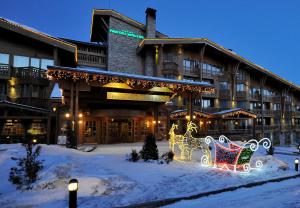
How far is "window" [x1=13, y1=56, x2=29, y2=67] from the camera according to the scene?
25102mm

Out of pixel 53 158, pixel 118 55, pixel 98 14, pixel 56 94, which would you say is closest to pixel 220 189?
pixel 53 158

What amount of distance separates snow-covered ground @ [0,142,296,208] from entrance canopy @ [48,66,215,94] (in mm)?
4650

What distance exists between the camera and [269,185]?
8.95 meters

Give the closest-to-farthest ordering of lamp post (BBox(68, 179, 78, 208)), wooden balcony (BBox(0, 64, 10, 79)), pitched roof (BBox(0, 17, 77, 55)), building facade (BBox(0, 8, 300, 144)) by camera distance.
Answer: lamp post (BBox(68, 179, 78, 208)) → building facade (BBox(0, 8, 300, 144)) → wooden balcony (BBox(0, 64, 10, 79)) → pitched roof (BBox(0, 17, 77, 55))

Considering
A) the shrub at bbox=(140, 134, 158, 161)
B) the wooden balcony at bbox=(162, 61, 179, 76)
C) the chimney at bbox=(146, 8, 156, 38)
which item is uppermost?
the chimney at bbox=(146, 8, 156, 38)

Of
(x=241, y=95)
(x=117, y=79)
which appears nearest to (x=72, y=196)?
(x=117, y=79)

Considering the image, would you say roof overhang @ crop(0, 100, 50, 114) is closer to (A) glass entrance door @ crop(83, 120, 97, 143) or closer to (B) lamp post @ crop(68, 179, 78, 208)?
(A) glass entrance door @ crop(83, 120, 97, 143)

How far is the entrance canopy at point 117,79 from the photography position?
46.2ft

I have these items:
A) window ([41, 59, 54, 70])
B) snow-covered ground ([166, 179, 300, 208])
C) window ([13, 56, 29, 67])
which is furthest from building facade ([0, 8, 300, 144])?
snow-covered ground ([166, 179, 300, 208])

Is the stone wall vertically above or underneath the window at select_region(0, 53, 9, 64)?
above

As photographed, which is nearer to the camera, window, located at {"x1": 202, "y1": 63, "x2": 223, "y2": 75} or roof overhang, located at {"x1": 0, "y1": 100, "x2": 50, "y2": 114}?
roof overhang, located at {"x1": 0, "y1": 100, "x2": 50, "y2": 114}

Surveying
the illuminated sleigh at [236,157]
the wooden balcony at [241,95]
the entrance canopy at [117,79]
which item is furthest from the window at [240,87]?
the illuminated sleigh at [236,157]

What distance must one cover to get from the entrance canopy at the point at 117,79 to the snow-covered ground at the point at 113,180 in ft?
15.3

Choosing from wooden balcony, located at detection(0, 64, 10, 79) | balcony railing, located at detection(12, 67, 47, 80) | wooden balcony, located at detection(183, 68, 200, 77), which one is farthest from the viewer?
wooden balcony, located at detection(183, 68, 200, 77)
